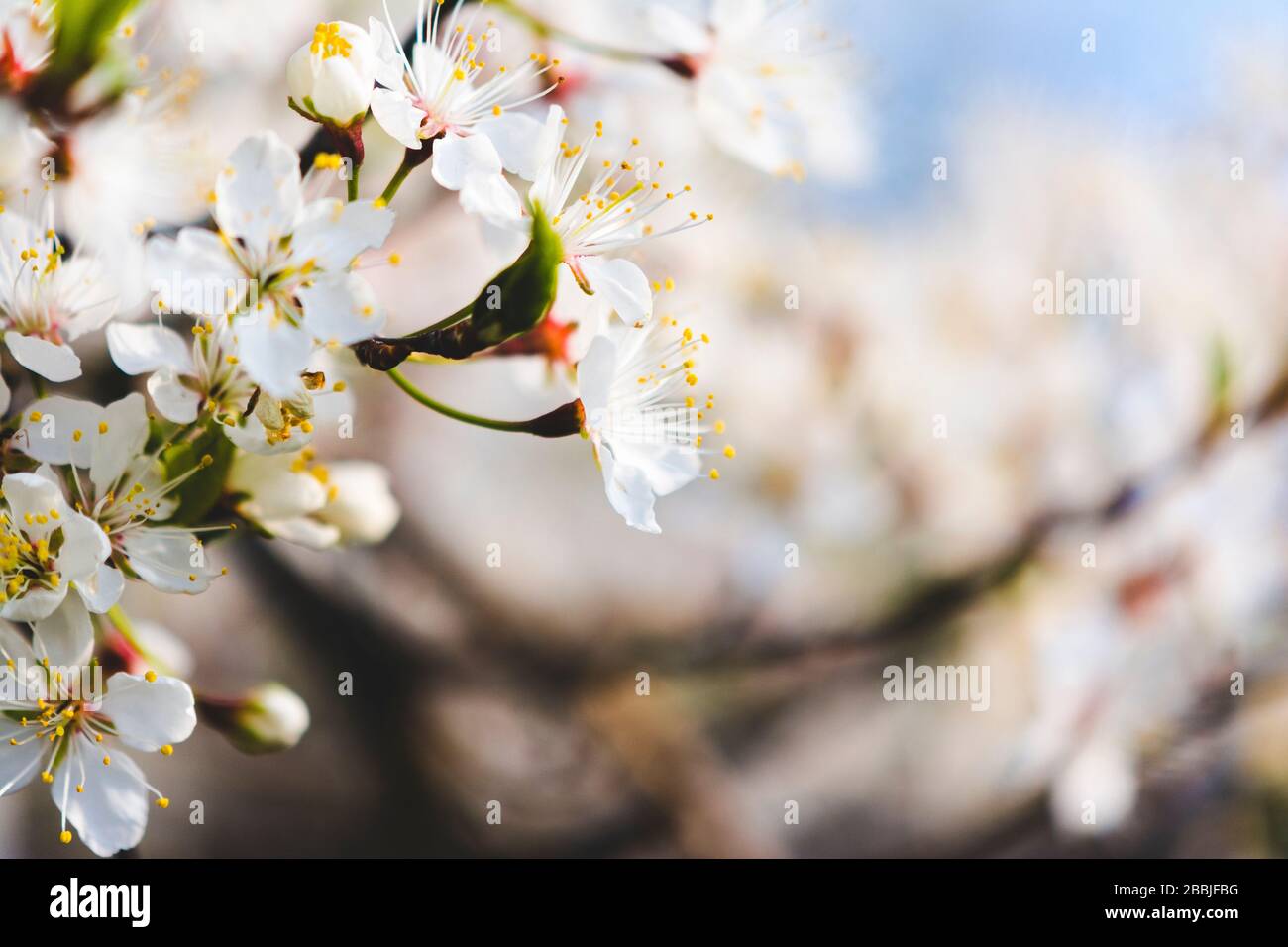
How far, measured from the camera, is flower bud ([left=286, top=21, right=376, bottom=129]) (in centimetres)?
31

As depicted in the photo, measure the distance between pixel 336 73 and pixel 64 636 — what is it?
0.20 meters

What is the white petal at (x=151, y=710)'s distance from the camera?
1.11 ft

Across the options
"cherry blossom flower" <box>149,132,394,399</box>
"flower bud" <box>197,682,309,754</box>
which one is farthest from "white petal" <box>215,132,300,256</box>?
"flower bud" <box>197,682,309,754</box>

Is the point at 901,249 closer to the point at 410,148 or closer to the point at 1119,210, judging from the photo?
the point at 1119,210

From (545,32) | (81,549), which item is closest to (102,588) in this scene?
(81,549)

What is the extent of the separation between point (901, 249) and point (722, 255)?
261mm

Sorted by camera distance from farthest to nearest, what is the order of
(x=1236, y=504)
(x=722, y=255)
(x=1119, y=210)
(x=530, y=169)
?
1. (x=1119, y=210)
2. (x=722, y=255)
3. (x=1236, y=504)
4. (x=530, y=169)

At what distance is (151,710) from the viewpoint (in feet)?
1.12

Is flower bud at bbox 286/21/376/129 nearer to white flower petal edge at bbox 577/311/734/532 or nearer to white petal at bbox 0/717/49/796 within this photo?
white flower petal edge at bbox 577/311/734/532

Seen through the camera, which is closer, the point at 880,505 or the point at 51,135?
the point at 51,135

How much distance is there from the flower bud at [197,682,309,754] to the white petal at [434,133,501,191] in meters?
0.24

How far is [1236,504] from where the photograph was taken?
3.60 feet

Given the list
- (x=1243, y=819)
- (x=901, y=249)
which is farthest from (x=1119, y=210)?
(x=1243, y=819)

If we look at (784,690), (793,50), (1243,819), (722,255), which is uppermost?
(722,255)
